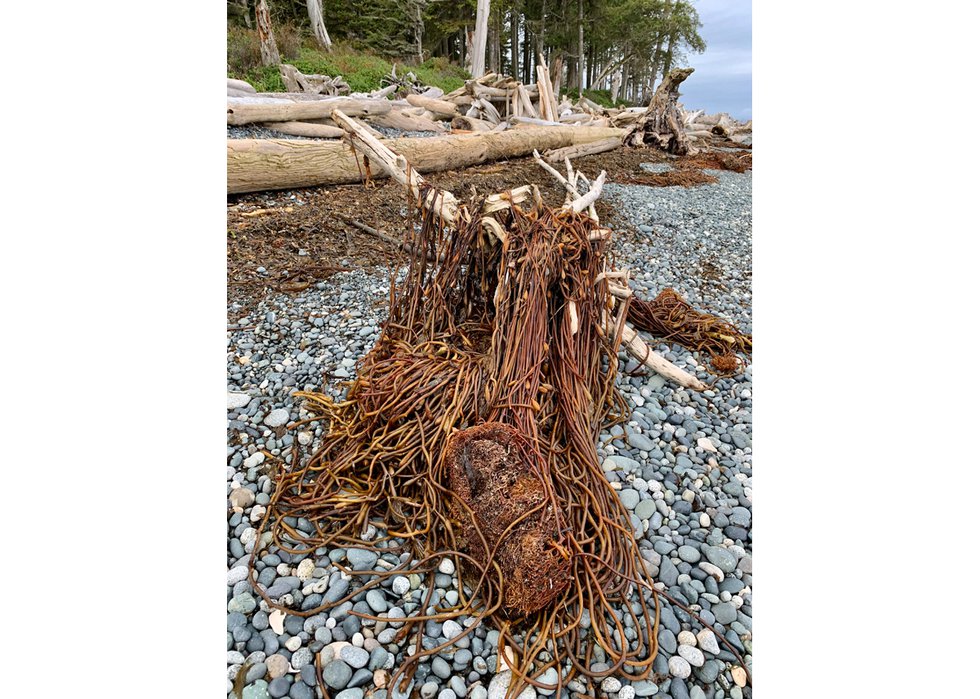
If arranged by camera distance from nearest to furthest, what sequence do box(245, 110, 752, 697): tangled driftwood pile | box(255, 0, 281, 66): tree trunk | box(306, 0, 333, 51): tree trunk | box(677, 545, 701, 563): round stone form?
box(245, 110, 752, 697): tangled driftwood pile, box(677, 545, 701, 563): round stone, box(255, 0, 281, 66): tree trunk, box(306, 0, 333, 51): tree trunk

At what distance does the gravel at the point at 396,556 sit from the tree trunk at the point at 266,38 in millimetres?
13297

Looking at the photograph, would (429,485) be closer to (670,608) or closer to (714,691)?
(670,608)

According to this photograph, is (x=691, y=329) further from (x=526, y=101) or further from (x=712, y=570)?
(x=526, y=101)

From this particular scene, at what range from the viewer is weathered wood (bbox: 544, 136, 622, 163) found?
10125 millimetres

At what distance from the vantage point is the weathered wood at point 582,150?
33.2 ft

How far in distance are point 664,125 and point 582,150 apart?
260 centimetres

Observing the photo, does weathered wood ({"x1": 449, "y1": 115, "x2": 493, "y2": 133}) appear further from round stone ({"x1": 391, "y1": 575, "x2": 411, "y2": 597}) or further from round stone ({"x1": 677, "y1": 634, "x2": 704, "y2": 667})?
round stone ({"x1": 677, "y1": 634, "x2": 704, "y2": 667})

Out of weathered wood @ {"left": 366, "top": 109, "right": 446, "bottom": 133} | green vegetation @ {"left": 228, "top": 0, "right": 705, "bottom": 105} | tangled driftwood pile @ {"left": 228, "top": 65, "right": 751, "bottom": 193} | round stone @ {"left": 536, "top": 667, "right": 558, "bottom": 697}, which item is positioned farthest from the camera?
green vegetation @ {"left": 228, "top": 0, "right": 705, "bottom": 105}

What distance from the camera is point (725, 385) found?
321 centimetres

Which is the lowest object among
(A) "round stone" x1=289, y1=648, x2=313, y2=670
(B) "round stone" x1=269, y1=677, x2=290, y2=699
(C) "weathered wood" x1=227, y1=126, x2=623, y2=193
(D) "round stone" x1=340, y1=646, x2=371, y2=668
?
(B) "round stone" x1=269, y1=677, x2=290, y2=699

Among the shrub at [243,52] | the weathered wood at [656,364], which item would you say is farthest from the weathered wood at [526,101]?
the weathered wood at [656,364]

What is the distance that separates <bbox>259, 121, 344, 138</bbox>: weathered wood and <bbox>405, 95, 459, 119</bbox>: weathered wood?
4.50 m

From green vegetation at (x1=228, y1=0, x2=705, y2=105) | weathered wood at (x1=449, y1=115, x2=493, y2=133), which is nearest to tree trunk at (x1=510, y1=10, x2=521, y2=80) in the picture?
green vegetation at (x1=228, y1=0, x2=705, y2=105)

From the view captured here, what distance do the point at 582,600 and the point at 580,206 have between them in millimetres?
1873
